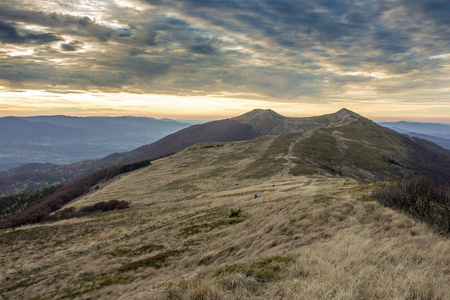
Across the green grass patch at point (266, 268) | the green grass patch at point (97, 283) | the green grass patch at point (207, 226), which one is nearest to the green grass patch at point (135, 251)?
the green grass patch at point (207, 226)

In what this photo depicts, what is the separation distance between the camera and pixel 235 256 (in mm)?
13500

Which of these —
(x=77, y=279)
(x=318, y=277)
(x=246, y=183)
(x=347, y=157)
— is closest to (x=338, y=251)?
(x=318, y=277)

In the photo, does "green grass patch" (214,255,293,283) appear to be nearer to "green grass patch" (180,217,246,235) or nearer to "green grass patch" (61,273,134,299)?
"green grass patch" (61,273,134,299)

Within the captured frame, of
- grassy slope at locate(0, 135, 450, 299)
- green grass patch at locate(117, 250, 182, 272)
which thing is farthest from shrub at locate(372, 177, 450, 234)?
green grass patch at locate(117, 250, 182, 272)

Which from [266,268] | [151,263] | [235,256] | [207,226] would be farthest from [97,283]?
[266,268]

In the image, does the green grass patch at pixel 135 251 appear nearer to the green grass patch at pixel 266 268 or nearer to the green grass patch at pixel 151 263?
the green grass patch at pixel 151 263

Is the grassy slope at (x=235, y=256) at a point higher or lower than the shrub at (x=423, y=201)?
lower

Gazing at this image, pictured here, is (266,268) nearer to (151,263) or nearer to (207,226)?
(151,263)

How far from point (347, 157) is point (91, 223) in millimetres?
100558

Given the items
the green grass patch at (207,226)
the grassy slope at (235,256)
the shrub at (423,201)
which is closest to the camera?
the grassy slope at (235,256)

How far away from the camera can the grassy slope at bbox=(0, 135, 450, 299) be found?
655 centimetres

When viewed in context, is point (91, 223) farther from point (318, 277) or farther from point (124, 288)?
point (318, 277)

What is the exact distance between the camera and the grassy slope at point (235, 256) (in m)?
6.55

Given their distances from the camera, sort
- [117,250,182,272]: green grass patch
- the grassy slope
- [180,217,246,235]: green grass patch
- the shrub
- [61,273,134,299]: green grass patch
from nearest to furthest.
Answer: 1. the grassy slope
2. the shrub
3. [61,273,134,299]: green grass patch
4. [117,250,182,272]: green grass patch
5. [180,217,246,235]: green grass patch
